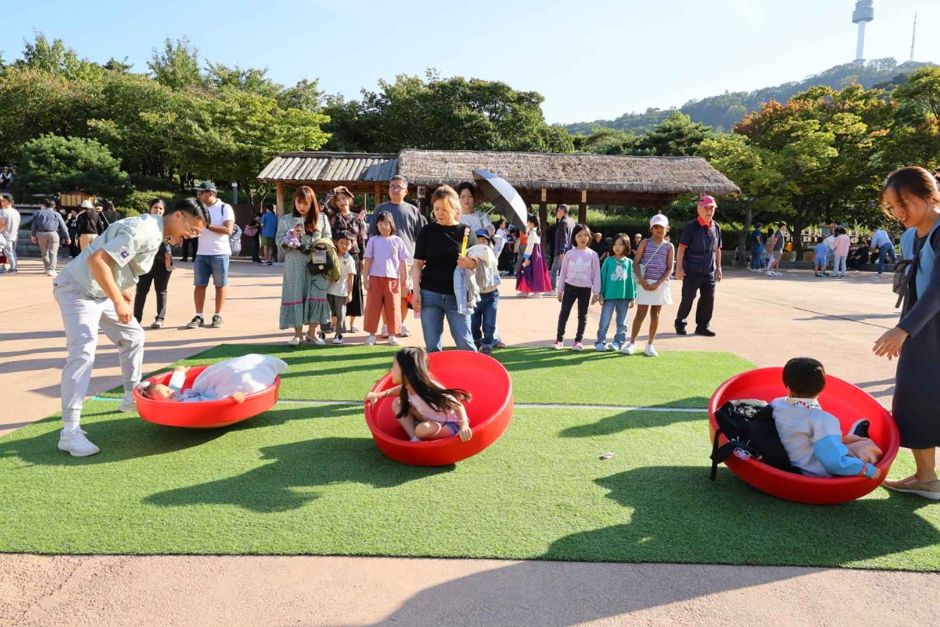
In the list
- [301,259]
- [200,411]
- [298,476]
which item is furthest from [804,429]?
[301,259]

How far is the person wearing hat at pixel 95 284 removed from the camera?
3.65m

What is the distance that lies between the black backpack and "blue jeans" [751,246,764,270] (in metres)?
21.7

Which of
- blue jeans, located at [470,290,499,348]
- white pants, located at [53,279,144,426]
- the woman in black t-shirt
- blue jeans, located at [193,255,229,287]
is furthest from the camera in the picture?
blue jeans, located at [193,255,229,287]

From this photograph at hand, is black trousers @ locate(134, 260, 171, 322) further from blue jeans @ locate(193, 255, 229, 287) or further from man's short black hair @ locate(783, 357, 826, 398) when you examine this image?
man's short black hair @ locate(783, 357, 826, 398)

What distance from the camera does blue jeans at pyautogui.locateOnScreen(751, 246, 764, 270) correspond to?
2291cm

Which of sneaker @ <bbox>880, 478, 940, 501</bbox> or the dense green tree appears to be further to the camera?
the dense green tree

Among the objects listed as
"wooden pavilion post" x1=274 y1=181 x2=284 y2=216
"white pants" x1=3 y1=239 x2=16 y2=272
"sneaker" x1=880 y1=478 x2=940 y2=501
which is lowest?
"sneaker" x1=880 y1=478 x2=940 y2=501

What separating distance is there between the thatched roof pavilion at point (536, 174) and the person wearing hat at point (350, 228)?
10816mm

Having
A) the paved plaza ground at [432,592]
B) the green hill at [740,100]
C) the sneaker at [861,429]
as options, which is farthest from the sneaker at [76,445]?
the green hill at [740,100]

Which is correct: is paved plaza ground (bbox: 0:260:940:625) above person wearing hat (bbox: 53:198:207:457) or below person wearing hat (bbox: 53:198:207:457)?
below

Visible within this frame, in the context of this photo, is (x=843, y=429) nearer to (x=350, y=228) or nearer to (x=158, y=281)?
(x=350, y=228)

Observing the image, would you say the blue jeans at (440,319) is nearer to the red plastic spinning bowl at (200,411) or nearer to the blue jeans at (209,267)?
the red plastic spinning bowl at (200,411)

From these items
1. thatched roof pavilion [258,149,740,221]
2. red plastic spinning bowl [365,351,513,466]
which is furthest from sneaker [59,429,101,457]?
thatched roof pavilion [258,149,740,221]

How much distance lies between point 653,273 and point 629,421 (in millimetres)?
2786
